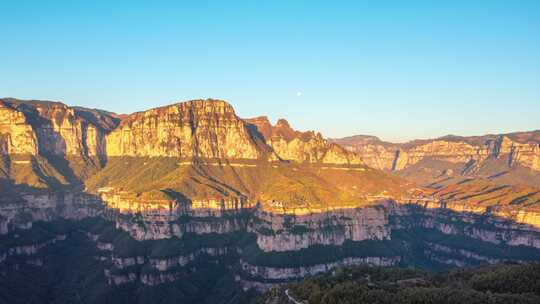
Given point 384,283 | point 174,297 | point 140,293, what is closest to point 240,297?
point 174,297

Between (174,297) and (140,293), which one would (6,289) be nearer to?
(140,293)

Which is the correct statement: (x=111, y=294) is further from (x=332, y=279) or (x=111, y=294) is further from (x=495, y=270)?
(x=495, y=270)

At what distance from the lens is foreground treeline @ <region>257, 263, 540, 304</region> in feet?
284

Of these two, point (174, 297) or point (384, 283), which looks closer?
point (384, 283)

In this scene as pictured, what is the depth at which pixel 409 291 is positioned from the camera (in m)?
92.1

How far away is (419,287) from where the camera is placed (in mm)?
98875

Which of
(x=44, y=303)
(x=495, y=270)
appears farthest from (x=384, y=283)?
(x=44, y=303)

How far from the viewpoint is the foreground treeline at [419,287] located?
86625 millimetres

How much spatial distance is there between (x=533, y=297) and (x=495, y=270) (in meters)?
25.4

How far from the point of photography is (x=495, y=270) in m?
109

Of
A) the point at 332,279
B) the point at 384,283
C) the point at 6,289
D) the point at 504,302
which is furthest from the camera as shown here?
the point at 6,289

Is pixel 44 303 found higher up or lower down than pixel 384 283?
lower down

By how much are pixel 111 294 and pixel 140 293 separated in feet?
36.4

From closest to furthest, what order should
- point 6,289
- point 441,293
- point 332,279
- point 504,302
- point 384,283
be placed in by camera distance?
1. point 504,302
2. point 441,293
3. point 384,283
4. point 332,279
5. point 6,289
